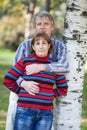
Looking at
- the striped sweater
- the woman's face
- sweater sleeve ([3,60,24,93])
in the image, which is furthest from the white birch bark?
sweater sleeve ([3,60,24,93])

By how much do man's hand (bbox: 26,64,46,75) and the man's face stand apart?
0.36 m

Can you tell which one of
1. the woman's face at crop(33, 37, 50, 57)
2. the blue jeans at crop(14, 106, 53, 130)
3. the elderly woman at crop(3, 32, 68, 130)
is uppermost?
the woman's face at crop(33, 37, 50, 57)

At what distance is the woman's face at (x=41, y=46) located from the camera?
4.88 meters

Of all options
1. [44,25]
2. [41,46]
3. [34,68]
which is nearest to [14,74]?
[34,68]

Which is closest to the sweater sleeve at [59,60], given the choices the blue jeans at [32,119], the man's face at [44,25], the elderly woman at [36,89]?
the elderly woman at [36,89]

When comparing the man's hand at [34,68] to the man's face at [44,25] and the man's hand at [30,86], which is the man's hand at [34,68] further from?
the man's face at [44,25]

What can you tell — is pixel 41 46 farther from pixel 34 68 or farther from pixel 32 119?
pixel 32 119

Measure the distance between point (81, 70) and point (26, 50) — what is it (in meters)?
0.77

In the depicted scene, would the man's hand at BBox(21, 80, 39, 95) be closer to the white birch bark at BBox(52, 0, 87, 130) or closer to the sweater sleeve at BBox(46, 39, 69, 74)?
the sweater sleeve at BBox(46, 39, 69, 74)

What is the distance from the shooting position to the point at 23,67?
4.98 metres

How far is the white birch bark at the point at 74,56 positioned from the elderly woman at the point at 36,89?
1.48 feet

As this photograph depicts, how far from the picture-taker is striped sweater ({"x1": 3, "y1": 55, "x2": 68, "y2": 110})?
4.83m

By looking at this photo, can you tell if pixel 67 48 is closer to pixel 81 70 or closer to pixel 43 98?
pixel 81 70

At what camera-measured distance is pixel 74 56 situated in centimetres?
546
